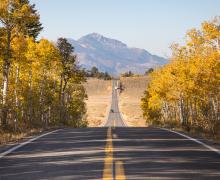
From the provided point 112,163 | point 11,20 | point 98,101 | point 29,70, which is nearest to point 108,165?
point 112,163

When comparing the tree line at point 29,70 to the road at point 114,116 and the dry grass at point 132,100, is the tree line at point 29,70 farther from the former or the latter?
the dry grass at point 132,100

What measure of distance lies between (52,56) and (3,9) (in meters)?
19.9

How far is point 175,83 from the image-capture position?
4469 cm

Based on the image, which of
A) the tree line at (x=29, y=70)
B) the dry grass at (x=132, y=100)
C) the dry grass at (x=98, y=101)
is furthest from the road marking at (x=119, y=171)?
the dry grass at (x=98, y=101)

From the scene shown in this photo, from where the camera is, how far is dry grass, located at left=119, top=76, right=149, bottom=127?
119 m

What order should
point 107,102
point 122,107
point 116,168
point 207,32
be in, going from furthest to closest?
point 107,102 → point 122,107 → point 207,32 → point 116,168

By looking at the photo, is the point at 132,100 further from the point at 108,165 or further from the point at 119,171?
the point at 119,171

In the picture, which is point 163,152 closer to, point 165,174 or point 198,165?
point 198,165

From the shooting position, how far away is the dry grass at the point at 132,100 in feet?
390

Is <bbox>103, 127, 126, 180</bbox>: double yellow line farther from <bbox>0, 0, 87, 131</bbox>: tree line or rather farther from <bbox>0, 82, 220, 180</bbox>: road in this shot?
<bbox>0, 0, 87, 131</bbox>: tree line

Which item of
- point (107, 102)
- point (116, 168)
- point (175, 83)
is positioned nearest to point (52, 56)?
point (175, 83)

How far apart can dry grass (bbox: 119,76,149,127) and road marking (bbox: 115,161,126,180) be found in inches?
3732

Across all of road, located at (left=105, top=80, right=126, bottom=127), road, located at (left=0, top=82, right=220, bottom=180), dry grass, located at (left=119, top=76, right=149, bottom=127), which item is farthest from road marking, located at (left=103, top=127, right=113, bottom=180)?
dry grass, located at (left=119, top=76, right=149, bottom=127)

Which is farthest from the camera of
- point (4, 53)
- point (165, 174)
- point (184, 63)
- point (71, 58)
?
point (71, 58)
